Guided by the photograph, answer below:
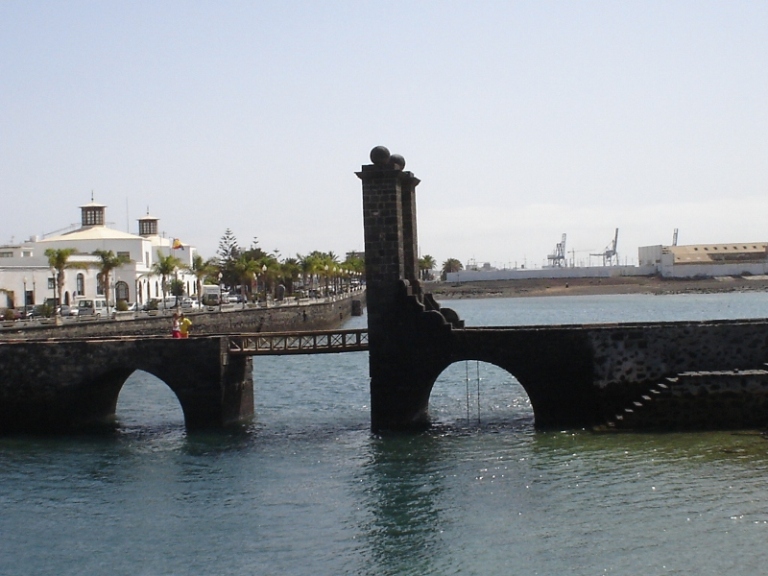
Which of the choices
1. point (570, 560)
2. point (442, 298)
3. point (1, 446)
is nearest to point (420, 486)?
point (570, 560)

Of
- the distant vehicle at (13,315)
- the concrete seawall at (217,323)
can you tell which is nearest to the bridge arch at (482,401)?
the concrete seawall at (217,323)

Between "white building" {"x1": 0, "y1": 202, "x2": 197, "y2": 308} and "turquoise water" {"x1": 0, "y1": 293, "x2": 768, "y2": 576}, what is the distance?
47.1 metres

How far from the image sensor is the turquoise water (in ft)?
64.5

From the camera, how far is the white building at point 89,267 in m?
76.1

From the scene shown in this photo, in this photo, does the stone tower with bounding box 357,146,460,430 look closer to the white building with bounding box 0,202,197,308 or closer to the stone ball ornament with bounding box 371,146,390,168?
the stone ball ornament with bounding box 371,146,390,168

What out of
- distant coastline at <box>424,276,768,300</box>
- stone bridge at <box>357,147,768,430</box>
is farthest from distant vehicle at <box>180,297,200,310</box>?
distant coastline at <box>424,276,768,300</box>

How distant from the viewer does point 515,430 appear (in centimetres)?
3030

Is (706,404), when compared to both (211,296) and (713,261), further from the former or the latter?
(713,261)

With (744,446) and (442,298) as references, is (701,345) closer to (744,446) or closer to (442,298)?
(744,446)

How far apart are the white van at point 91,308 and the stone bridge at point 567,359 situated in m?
40.1

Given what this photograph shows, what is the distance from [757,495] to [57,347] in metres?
20.3

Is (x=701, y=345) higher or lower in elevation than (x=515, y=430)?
higher

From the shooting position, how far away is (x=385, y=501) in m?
23.4

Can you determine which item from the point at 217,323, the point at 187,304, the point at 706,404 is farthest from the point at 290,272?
the point at 706,404
